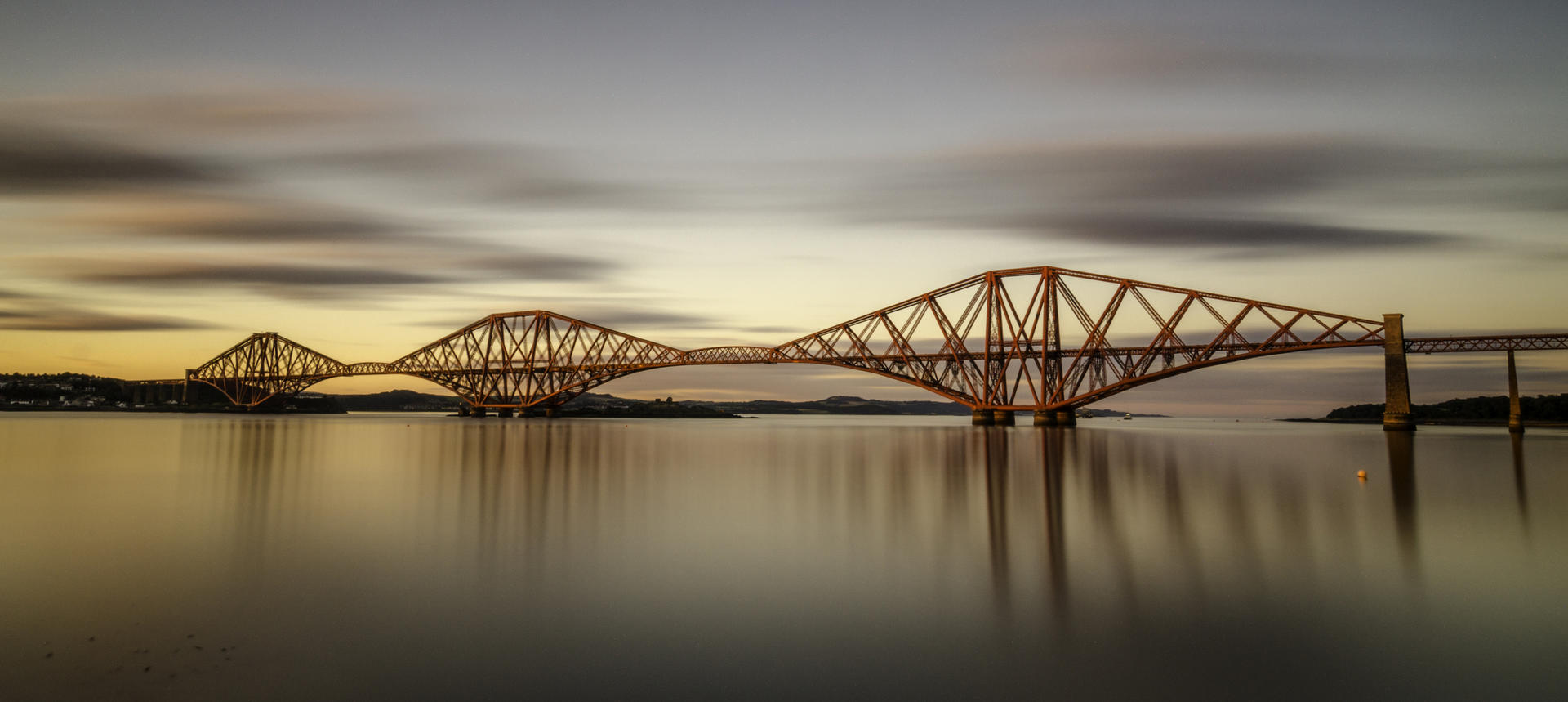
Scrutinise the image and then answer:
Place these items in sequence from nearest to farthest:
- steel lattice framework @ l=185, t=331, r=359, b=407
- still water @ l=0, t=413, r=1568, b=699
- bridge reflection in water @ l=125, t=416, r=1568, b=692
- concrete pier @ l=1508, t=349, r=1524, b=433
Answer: still water @ l=0, t=413, r=1568, b=699 < bridge reflection in water @ l=125, t=416, r=1568, b=692 < concrete pier @ l=1508, t=349, r=1524, b=433 < steel lattice framework @ l=185, t=331, r=359, b=407

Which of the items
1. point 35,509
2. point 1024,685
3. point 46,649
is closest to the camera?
point 1024,685

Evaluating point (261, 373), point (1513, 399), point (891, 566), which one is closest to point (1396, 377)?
point (1513, 399)

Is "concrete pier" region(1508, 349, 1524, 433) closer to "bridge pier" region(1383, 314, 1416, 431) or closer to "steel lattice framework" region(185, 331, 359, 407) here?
"bridge pier" region(1383, 314, 1416, 431)

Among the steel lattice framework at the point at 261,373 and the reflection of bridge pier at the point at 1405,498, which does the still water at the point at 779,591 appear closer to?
the reflection of bridge pier at the point at 1405,498

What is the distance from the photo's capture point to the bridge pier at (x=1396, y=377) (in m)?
61.1

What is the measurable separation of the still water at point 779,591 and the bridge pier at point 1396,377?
46039 millimetres

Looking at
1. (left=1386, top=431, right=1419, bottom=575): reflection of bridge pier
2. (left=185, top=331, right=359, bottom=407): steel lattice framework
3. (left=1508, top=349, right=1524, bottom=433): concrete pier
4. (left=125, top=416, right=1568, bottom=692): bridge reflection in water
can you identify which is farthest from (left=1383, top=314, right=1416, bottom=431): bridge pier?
(left=185, top=331, right=359, bottom=407): steel lattice framework

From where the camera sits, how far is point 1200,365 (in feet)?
225

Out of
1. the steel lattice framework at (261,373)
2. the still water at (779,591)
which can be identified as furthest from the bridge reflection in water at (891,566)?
the steel lattice framework at (261,373)

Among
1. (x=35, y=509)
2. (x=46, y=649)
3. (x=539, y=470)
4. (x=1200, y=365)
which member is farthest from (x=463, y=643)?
(x=1200, y=365)

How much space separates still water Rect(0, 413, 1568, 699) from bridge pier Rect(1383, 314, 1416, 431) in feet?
151

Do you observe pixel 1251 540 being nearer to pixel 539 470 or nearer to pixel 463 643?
pixel 463 643

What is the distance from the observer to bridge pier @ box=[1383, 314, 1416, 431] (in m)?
61.1

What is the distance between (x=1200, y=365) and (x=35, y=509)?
69.7 meters
